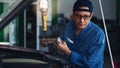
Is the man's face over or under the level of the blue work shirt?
over

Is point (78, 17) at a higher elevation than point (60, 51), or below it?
higher

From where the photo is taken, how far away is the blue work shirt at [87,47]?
363cm

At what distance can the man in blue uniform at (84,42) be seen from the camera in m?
3.61

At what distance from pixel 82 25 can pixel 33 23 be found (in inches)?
464

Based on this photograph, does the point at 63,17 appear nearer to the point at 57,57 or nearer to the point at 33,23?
the point at 33,23

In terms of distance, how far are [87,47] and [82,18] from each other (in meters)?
0.24

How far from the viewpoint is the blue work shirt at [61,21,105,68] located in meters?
3.63

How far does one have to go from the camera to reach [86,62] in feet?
11.9

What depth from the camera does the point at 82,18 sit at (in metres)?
3.61

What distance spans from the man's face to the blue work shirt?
0.06m

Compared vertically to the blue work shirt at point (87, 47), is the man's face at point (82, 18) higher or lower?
higher

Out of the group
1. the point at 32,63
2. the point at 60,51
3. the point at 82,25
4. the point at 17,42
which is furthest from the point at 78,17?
the point at 17,42

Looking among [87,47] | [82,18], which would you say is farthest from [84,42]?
[82,18]

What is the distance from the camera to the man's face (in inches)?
142
